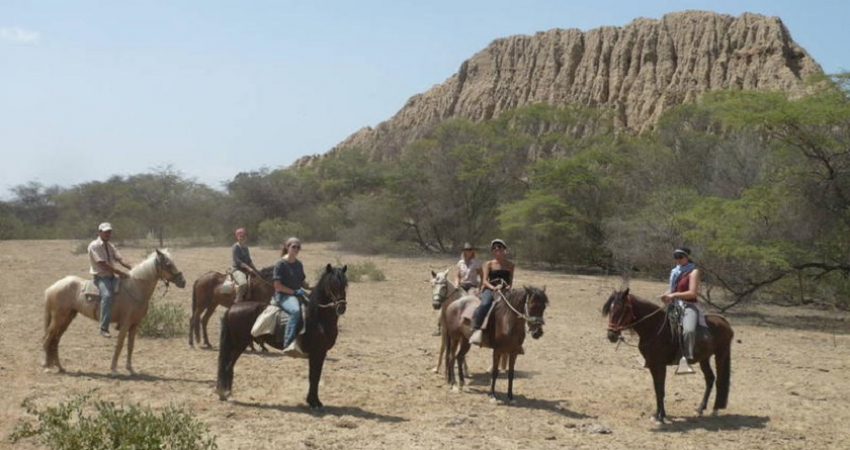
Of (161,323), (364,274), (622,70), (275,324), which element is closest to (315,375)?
(275,324)

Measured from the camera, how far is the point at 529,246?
3250 centimetres

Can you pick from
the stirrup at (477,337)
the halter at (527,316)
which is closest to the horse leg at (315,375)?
the stirrup at (477,337)

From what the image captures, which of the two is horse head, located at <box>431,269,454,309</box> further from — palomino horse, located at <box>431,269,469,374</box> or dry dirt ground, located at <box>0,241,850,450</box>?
dry dirt ground, located at <box>0,241,850,450</box>

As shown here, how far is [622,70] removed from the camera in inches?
2734

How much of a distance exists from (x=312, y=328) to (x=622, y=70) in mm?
66895

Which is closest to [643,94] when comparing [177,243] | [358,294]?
[177,243]

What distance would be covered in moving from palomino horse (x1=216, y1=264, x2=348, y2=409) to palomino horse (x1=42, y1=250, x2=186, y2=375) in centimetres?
214

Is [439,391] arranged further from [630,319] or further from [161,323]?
[161,323]

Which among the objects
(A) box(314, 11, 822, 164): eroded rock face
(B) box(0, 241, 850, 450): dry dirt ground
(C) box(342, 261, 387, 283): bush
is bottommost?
(B) box(0, 241, 850, 450): dry dirt ground

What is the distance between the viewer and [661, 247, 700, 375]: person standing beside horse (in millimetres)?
8008

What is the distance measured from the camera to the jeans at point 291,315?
26.2 ft

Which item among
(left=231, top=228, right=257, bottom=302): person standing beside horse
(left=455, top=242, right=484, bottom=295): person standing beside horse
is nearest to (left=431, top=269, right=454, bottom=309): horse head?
(left=455, top=242, right=484, bottom=295): person standing beside horse

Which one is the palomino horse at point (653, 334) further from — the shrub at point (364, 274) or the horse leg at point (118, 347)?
the shrub at point (364, 274)

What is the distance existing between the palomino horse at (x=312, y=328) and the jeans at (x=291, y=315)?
12 cm
